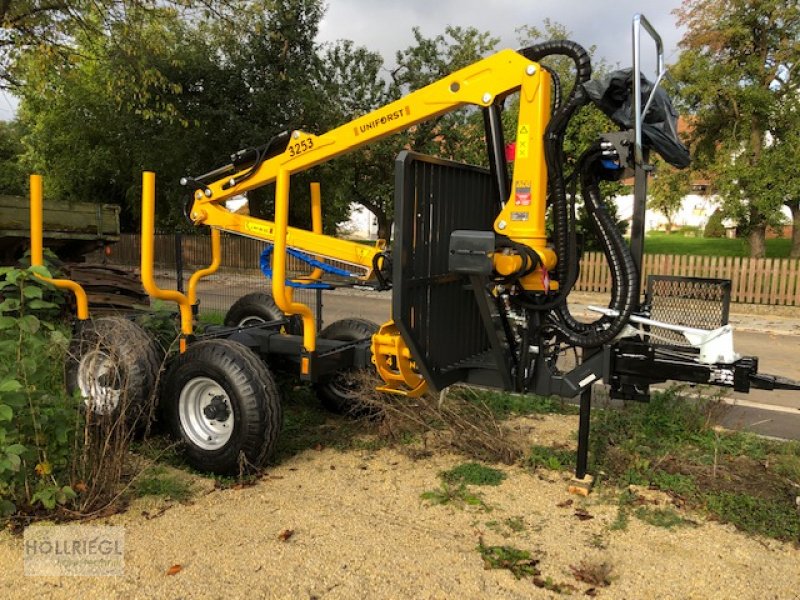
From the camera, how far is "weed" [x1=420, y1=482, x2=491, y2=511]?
13.3ft

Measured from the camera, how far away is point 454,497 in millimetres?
4121

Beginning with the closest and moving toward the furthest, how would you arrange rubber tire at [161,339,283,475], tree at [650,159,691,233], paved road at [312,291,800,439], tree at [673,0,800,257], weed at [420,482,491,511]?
1. weed at [420,482,491,511]
2. rubber tire at [161,339,283,475]
3. paved road at [312,291,800,439]
4. tree at [673,0,800,257]
5. tree at [650,159,691,233]

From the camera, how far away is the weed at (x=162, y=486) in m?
4.05

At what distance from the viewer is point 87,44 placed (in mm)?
15367

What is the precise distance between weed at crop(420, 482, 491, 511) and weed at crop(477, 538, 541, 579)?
1.73ft

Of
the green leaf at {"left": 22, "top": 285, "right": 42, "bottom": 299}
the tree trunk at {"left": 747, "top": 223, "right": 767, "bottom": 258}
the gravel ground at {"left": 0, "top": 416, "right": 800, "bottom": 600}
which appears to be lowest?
the gravel ground at {"left": 0, "top": 416, "right": 800, "bottom": 600}

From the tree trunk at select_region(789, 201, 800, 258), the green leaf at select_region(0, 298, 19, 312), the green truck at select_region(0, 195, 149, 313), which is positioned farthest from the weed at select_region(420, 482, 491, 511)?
the tree trunk at select_region(789, 201, 800, 258)

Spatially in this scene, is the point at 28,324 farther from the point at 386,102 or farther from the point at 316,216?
the point at 386,102

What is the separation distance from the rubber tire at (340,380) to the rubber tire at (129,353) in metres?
1.44

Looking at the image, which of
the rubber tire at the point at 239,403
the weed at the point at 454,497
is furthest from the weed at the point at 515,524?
the rubber tire at the point at 239,403

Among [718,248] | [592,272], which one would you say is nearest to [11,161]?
[592,272]

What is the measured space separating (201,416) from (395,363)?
57.6 inches

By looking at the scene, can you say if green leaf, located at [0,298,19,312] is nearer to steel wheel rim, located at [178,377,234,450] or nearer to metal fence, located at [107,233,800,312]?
steel wheel rim, located at [178,377,234,450]

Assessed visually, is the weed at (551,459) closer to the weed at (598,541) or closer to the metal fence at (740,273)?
the weed at (598,541)
